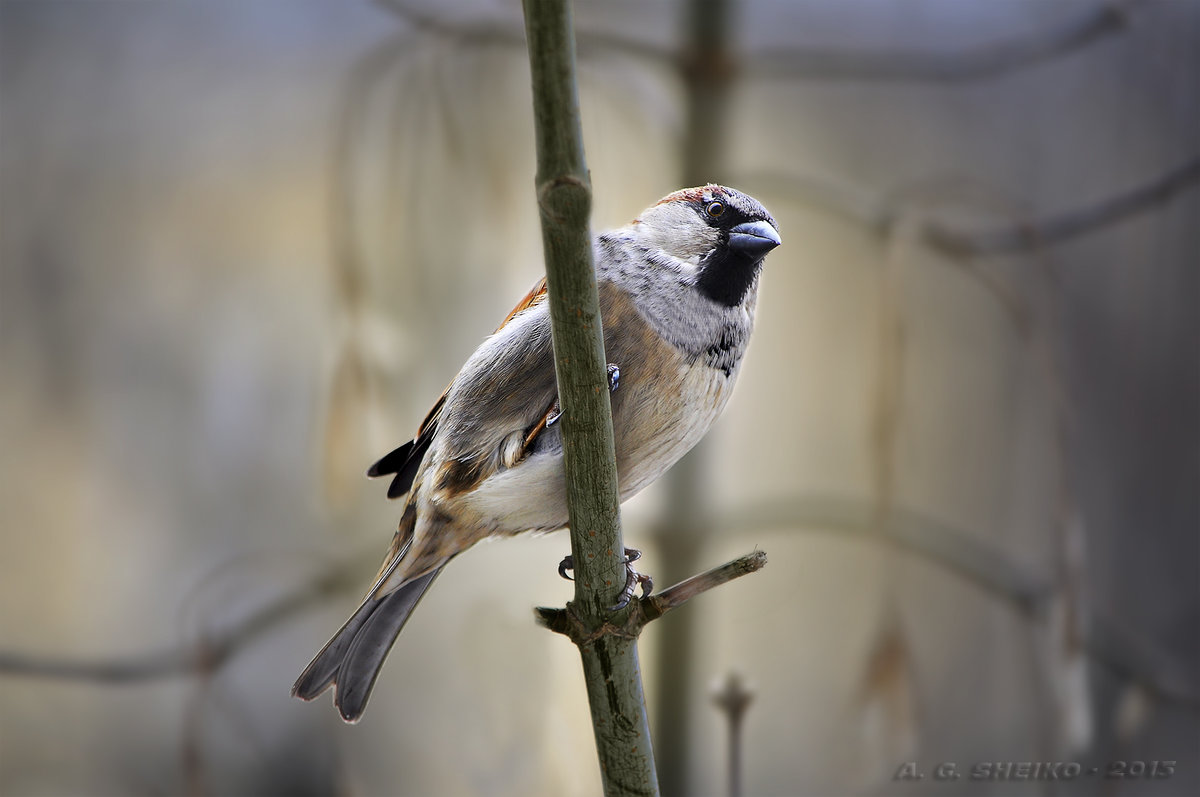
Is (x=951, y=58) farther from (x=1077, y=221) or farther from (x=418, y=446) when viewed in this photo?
(x=418, y=446)

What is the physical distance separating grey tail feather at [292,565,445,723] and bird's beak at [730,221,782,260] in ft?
1.71

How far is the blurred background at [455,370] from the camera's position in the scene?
2.08 meters

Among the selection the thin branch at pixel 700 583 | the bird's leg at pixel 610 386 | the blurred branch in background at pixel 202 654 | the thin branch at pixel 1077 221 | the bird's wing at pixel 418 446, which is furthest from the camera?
the thin branch at pixel 1077 221

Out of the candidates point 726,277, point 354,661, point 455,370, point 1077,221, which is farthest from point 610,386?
point 1077,221

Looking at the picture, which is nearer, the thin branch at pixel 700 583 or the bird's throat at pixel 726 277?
the thin branch at pixel 700 583

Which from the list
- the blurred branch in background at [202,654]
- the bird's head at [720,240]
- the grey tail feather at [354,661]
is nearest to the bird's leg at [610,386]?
the bird's head at [720,240]

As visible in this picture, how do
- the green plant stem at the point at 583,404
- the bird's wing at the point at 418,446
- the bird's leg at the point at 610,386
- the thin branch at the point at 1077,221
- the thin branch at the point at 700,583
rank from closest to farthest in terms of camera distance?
1. the green plant stem at the point at 583,404
2. the thin branch at the point at 700,583
3. the bird's leg at the point at 610,386
4. the bird's wing at the point at 418,446
5. the thin branch at the point at 1077,221

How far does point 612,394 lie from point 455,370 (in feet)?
3.72

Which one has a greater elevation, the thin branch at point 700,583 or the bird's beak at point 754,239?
the bird's beak at point 754,239

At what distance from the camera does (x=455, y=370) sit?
79.8 inches

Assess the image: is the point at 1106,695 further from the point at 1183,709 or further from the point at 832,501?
the point at 832,501

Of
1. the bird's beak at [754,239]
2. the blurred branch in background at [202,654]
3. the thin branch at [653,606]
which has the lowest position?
the blurred branch in background at [202,654]

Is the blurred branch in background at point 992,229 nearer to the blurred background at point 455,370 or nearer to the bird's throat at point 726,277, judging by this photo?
the blurred background at point 455,370

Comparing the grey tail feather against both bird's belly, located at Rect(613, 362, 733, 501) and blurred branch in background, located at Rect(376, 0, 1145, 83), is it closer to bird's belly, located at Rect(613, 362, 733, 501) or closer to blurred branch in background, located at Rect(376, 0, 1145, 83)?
bird's belly, located at Rect(613, 362, 733, 501)
